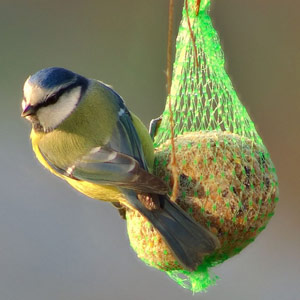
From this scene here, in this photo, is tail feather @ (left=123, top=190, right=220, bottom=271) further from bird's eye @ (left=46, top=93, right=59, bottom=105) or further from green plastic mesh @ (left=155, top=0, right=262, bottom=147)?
bird's eye @ (left=46, top=93, right=59, bottom=105)

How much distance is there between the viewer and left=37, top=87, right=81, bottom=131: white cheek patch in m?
2.76

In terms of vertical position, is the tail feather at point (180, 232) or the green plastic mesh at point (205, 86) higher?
the green plastic mesh at point (205, 86)

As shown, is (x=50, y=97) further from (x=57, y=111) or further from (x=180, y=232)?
(x=180, y=232)

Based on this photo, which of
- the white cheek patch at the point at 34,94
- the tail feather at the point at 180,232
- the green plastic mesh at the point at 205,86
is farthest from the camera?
the green plastic mesh at the point at 205,86

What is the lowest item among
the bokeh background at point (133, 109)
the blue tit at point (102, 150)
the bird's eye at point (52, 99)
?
the bokeh background at point (133, 109)

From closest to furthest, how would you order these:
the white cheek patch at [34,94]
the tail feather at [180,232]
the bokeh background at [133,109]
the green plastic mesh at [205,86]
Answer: the tail feather at [180,232] < the white cheek patch at [34,94] < the green plastic mesh at [205,86] < the bokeh background at [133,109]

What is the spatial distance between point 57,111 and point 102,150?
9.7 inches

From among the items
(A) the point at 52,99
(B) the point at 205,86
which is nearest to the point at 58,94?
(A) the point at 52,99

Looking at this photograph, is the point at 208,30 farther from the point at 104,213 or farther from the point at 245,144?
the point at 104,213

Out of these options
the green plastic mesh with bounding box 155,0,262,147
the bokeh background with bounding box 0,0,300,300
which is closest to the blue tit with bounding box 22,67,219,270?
the green plastic mesh with bounding box 155,0,262,147

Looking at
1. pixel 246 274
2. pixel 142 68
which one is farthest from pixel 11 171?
pixel 246 274

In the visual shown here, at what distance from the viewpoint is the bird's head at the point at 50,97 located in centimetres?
270

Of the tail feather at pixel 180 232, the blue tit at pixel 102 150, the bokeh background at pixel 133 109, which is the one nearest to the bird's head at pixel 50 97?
the blue tit at pixel 102 150

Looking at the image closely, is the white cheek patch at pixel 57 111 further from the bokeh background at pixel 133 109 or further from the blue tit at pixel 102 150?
the bokeh background at pixel 133 109
